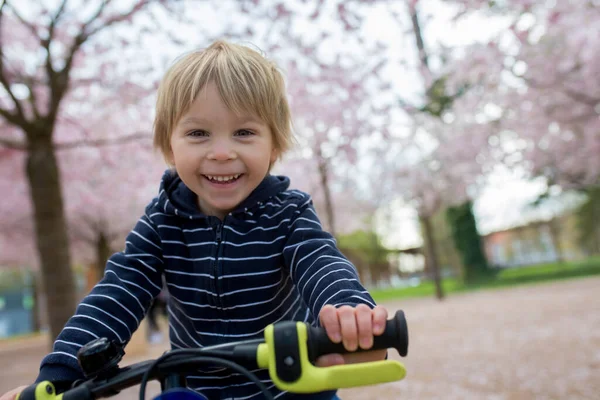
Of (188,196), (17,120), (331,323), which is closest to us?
(331,323)

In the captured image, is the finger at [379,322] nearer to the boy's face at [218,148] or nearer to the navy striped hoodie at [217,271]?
the navy striped hoodie at [217,271]

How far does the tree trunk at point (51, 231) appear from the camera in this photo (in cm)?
502

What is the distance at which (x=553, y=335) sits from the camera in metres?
6.95

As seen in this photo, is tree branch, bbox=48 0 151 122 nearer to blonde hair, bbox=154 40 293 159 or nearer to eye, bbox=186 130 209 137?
blonde hair, bbox=154 40 293 159

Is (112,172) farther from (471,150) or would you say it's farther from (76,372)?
(76,372)

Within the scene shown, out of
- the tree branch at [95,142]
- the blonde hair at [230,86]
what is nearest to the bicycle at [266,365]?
the blonde hair at [230,86]

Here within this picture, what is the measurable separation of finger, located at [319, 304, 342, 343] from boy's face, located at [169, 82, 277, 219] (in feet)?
1.75

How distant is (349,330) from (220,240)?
0.69 meters

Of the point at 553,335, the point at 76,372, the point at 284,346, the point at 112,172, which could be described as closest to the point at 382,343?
the point at 284,346

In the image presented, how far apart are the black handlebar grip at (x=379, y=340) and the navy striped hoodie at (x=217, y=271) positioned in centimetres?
42

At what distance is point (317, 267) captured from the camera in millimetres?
1354

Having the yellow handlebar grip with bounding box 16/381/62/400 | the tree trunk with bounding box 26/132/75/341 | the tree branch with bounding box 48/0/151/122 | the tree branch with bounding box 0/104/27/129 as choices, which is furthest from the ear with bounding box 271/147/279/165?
the tree branch with bounding box 0/104/27/129

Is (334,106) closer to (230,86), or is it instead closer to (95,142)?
(95,142)

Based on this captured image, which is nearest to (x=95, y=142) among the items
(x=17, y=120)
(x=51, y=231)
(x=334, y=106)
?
(x=17, y=120)
